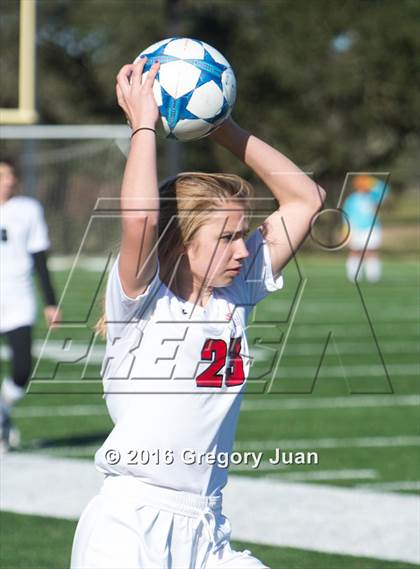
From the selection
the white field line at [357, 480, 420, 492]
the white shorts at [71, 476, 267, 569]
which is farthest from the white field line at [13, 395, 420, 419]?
the white shorts at [71, 476, 267, 569]

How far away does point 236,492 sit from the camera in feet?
23.4

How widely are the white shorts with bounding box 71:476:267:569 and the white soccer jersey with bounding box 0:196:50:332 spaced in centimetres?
520

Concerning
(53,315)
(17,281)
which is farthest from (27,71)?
(53,315)

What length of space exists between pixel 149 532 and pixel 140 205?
89 cm

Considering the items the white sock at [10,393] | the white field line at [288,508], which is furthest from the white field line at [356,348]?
the white field line at [288,508]

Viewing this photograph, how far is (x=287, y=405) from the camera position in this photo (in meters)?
10.9

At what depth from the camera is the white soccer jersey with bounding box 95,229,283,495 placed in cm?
349

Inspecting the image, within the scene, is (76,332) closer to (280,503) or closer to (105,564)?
(280,503)

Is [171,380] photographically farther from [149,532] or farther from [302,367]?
[302,367]

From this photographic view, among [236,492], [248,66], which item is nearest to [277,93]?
[248,66]

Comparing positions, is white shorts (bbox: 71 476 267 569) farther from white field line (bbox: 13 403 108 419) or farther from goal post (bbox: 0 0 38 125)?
white field line (bbox: 13 403 108 419)

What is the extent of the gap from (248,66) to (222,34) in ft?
A: 4.97

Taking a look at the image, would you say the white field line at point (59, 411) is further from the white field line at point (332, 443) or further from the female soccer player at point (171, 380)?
the female soccer player at point (171, 380)

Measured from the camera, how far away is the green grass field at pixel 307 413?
630 cm
